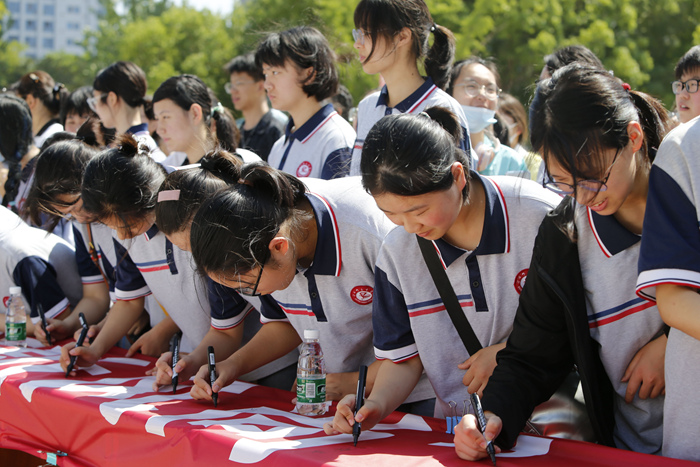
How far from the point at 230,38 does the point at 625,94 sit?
19.1 m

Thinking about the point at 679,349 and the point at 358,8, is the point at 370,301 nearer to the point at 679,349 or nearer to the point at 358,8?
the point at 679,349

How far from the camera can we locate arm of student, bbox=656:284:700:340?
4.22ft

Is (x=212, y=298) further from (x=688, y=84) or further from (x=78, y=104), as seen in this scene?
(x=78, y=104)

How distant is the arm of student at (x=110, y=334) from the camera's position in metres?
2.57

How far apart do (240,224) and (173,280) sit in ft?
3.09

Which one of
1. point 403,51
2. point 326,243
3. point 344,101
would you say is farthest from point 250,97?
point 326,243

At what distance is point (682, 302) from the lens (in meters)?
1.31

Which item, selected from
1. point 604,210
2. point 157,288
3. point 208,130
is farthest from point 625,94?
point 208,130

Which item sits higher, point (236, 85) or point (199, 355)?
point (236, 85)

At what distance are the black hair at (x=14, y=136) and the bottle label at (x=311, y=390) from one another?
3.11m

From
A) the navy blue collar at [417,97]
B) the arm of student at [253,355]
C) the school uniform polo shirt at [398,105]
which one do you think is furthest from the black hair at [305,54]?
the arm of student at [253,355]

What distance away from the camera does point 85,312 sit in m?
3.26

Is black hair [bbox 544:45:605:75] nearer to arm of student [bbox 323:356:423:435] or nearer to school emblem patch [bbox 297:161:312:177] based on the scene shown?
school emblem patch [bbox 297:161:312:177]

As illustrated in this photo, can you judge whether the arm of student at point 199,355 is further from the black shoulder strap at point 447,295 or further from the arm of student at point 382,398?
the black shoulder strap at point 447,295
